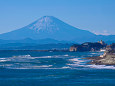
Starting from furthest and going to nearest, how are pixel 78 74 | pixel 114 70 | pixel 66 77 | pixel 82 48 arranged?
pixel 82 48 → pixel 114 70 → pixel 78 74 → pixel 66 77

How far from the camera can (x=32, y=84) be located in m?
47.8

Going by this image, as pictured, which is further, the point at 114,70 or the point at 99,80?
the point at 114,70

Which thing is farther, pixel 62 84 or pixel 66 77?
pixel 66 77

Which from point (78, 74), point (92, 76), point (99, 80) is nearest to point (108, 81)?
point (99, 80)

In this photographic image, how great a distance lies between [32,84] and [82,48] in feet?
500

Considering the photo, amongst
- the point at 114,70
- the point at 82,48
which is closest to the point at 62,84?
the point at 114,70

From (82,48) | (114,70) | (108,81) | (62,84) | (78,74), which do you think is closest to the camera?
(62,84)

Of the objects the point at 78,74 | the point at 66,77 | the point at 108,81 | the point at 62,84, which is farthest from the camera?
the point at 78,74

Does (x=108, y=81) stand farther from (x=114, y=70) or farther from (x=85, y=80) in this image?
(x=114, y=70)

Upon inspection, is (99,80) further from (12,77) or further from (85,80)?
(12,77)

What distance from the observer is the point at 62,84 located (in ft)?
157

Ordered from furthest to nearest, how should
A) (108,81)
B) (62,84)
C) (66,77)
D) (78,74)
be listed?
1. (78,74)
2. (66,77)
3. (108,81)
4. (62,84)

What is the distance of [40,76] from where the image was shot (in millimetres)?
56219

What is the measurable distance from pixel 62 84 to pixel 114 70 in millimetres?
17888
